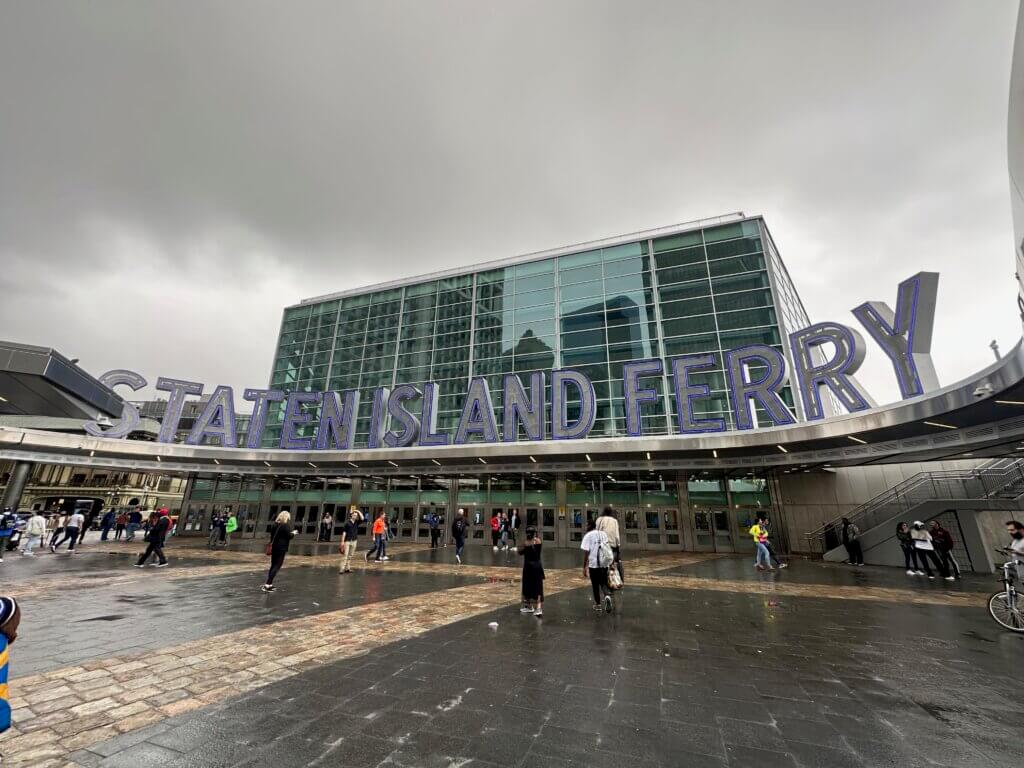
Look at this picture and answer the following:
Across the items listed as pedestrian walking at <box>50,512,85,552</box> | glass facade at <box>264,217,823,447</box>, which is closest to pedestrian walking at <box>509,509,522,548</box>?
glass facade at <box>264,217,823,447</box>

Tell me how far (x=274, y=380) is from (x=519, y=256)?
28.1 meters

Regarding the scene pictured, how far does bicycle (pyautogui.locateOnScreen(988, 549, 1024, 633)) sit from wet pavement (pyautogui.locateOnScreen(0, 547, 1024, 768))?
0.36 metres

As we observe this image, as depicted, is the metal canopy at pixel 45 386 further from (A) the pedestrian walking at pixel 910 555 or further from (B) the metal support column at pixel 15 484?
(A) the pedestrian walking at pixel 910 555

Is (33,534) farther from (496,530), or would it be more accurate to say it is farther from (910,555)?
(910,555)

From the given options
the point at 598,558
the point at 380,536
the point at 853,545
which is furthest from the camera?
the point at 853,545

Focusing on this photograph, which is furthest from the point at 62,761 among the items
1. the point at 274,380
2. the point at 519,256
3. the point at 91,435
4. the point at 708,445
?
the point at 274,380

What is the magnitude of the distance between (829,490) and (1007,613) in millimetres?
15790

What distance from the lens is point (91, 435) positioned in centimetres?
2430

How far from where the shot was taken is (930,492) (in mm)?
18859

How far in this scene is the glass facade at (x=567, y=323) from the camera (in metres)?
29.3

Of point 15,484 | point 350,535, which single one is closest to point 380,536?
point 350,535

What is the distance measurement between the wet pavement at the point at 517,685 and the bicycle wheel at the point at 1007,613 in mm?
337

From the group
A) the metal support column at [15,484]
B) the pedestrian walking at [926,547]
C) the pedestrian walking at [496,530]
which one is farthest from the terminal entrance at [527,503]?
the metal support column at [15,484]

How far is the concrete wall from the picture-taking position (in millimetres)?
21250
